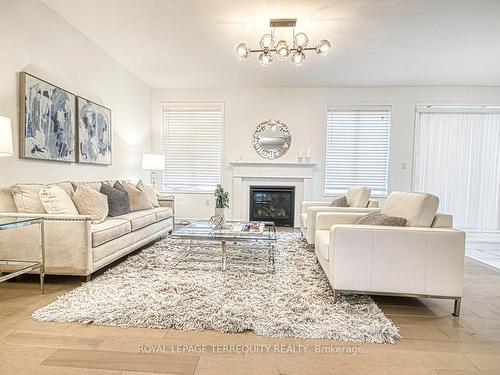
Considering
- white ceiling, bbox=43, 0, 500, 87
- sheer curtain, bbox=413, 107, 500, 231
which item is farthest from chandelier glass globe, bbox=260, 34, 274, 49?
sheer curtain, bbox=413, 107, 500, 231

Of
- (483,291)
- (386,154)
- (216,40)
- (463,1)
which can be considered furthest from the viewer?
(386,154)

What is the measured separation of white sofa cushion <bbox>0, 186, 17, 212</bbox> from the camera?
8.71 feet

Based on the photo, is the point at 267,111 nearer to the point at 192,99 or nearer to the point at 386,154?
the point at 192,99

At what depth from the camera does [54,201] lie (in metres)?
2.77

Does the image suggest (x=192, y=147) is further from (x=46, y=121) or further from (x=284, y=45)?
(x=284, y=45)

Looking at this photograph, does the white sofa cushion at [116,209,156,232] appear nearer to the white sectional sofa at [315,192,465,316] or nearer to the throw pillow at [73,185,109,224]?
the throw pillow at [73,185,109,224]

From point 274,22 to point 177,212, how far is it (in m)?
4.12

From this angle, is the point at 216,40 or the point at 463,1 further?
the point at 216,40

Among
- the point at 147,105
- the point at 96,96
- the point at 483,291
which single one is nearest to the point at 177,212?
the point at 147,105

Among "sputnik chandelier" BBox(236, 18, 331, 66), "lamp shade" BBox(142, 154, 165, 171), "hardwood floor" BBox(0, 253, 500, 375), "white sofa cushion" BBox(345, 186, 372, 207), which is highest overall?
"sputnik chandelier" BBox(236, 18, 331, 66)

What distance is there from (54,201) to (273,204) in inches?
155

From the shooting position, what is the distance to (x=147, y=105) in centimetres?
604

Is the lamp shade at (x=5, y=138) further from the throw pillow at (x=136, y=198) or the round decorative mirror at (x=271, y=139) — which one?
the round decorative mirror at (x=271, y=139)

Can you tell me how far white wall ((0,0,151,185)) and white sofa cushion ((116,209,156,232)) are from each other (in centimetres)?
93
